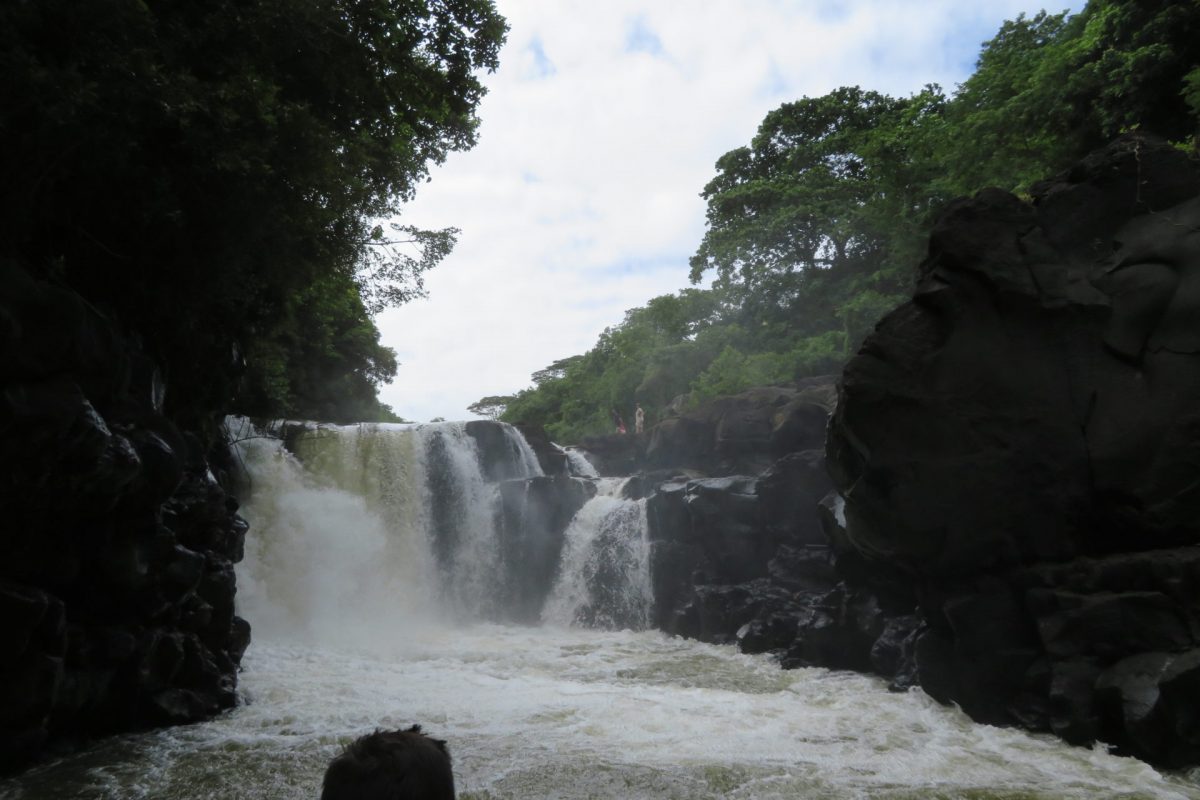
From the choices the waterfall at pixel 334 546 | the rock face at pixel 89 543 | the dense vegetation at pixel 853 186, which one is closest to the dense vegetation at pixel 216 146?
the rock face at pixel 89 543

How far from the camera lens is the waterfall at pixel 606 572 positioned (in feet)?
61.6

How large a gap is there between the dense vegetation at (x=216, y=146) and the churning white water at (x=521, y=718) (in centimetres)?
461

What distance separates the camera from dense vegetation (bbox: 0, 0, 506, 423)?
21.4ft

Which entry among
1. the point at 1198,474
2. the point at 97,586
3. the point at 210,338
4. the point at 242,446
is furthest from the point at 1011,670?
the point at 242,446

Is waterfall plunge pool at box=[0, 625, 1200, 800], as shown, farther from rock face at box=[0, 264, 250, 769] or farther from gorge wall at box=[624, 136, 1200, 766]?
gorge wall at box=[624, 136, 1200, 766]

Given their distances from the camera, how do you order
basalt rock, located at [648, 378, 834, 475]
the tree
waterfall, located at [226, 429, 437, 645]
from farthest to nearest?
the tree → basalt rock, located at [648, 378, 834, 475] → waterfall, located at [226, 429, 437, 645]

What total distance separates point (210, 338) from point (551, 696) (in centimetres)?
679

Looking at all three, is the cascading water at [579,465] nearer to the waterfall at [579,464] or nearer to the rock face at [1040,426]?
the waterfall at [579,464]

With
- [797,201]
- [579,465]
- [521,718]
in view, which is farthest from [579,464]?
[521,718]

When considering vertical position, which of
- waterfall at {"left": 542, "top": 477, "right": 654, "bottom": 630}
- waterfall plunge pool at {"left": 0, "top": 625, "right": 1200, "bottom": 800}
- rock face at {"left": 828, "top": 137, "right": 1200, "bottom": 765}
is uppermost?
rock face at {"left": 828, "top": 137, "right": 1200, "bottom": 765}

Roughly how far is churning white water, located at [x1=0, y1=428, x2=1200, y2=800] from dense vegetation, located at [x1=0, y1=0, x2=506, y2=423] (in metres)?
4.61

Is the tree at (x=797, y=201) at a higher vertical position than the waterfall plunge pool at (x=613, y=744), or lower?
higher

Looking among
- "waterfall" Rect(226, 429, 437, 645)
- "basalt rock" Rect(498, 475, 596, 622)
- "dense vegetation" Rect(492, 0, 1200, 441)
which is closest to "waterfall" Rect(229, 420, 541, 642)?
"waterfall" Rect(226, 429, 437, 645)

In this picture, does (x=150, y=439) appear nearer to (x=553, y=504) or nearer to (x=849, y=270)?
(x=553, y=504)
